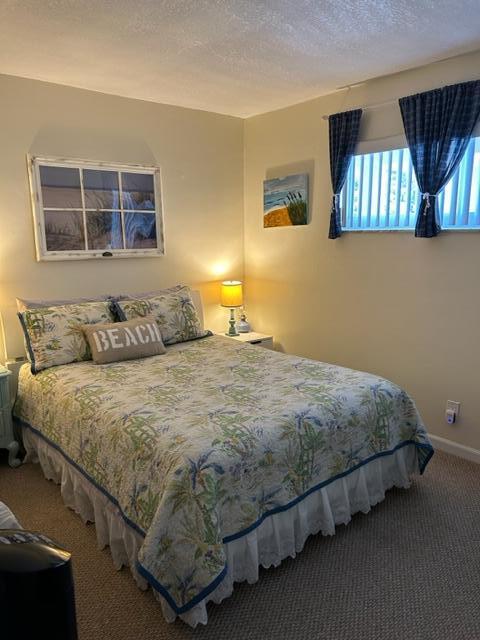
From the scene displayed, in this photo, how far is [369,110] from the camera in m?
3.10

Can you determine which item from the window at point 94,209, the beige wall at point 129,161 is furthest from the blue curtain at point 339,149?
the window at point 94,209

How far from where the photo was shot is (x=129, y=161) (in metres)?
3.46

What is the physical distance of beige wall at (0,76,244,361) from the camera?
298 centimetres

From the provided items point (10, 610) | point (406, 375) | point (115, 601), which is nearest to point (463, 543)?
point (406, 375)

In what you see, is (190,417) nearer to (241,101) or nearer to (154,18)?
(154,18)

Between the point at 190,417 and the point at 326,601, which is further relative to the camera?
the point at 190,417

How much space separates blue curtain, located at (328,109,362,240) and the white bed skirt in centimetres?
175

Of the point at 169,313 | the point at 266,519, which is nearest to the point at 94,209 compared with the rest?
the point at 169,313

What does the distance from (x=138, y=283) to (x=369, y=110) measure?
2134 millimetres

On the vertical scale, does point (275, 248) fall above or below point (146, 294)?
above

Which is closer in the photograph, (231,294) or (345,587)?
(345,587)

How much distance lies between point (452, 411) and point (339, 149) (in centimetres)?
197

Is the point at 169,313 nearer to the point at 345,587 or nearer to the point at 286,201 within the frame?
the point at 286,201

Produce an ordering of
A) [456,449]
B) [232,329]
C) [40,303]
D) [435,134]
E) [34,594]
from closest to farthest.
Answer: [34,594] → [435,134] → [456,449] → [40,303] → [232,329]
